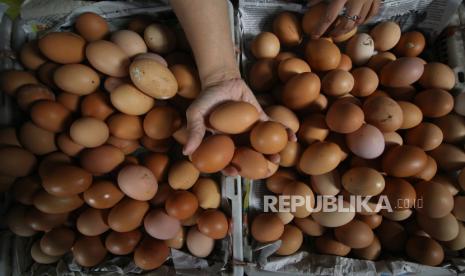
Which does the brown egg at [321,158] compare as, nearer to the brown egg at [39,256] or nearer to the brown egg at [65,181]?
the brown egg at [65,181]

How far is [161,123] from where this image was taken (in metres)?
0.96

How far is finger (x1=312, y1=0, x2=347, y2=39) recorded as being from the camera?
1.01 metres

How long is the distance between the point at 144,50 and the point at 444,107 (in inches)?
40.3

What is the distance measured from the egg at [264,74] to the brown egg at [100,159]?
54 centimetres

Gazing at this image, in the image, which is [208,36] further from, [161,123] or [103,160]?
[103,160]

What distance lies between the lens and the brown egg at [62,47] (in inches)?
39.0

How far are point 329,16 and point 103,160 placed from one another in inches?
34.3

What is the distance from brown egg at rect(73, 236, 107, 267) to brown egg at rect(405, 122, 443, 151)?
1.06m

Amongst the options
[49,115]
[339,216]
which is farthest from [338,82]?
[49,115]

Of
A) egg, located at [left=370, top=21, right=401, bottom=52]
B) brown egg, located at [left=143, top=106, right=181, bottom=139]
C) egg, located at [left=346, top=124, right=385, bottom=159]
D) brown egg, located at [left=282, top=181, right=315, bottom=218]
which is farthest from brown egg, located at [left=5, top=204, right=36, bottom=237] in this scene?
egg, located at [left=370, top=21, right=401, bottom=52]

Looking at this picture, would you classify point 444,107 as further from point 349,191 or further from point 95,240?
point 95,240

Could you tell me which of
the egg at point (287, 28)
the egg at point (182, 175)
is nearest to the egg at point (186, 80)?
the egg at point (182, 175)

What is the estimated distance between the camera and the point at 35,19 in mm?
1131

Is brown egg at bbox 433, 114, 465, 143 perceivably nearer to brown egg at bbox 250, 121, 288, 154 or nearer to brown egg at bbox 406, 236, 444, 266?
brown egg at bbox 406, 236, 444, 266
